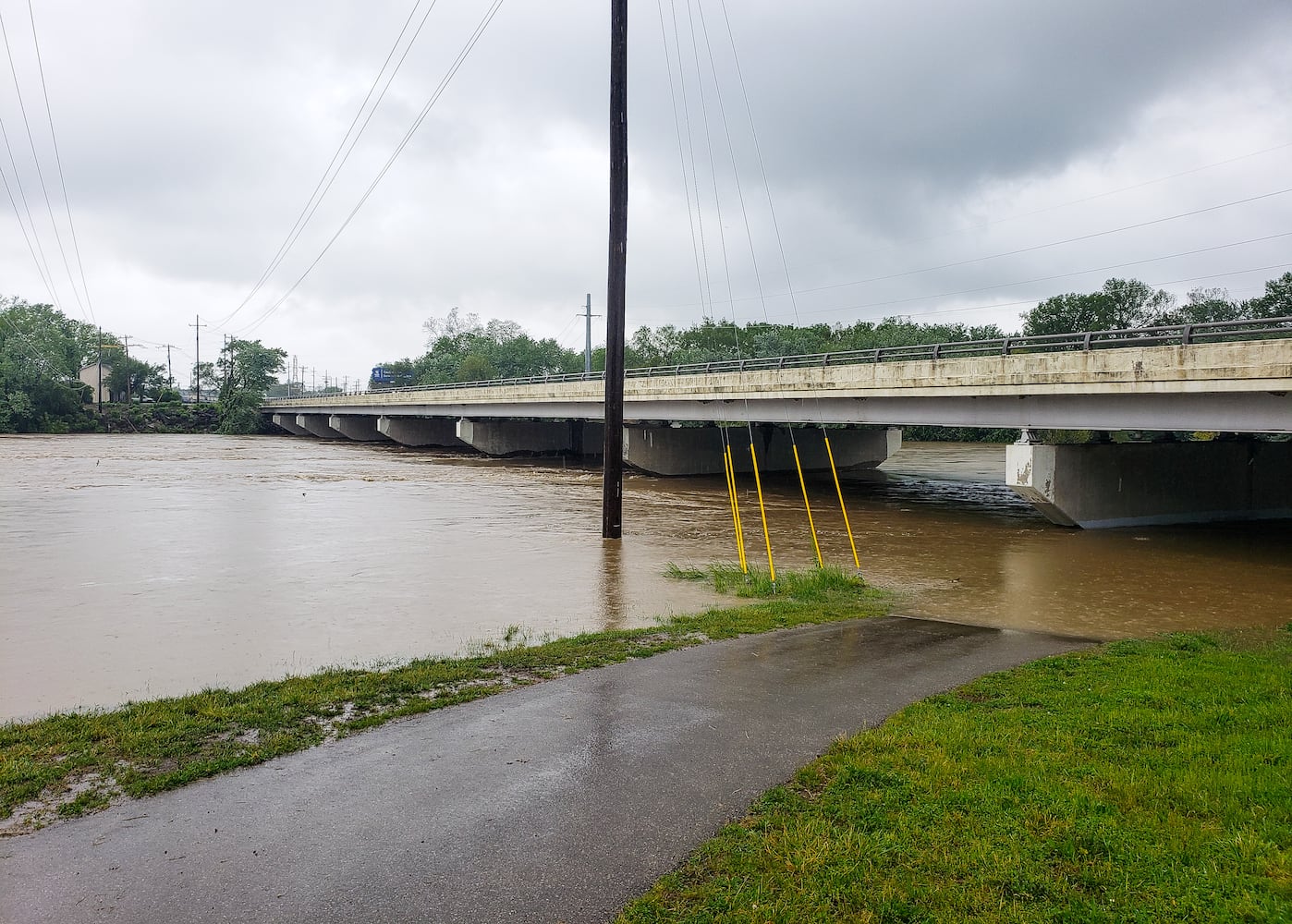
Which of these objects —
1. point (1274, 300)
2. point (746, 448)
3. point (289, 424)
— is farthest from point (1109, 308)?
point (289, 424)

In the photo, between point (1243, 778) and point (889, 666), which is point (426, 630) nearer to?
point (889, 666)

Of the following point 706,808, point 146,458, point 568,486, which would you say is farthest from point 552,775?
point 146,458

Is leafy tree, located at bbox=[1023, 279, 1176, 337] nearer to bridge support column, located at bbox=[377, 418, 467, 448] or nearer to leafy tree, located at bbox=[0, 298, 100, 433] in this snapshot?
bridge support column, located at bbox=[377, 418, 467, 448]

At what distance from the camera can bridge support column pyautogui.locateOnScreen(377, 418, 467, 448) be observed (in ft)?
266

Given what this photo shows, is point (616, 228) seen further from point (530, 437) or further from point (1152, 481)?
point (530, 437)

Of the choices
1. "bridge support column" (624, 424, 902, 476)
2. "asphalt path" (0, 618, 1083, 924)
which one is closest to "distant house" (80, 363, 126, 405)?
"bridge support column" (624, 424, 902, 476)

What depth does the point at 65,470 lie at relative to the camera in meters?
39.8

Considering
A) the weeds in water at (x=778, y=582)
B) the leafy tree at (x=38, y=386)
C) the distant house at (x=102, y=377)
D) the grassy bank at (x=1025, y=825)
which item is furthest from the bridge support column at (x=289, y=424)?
the grassy bank at (x=1025, y=825)

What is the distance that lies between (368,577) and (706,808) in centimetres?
1084

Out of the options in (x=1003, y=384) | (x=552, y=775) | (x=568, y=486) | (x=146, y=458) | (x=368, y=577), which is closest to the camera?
(x=552, y=775)

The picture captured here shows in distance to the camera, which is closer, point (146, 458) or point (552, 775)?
point (552, 775)

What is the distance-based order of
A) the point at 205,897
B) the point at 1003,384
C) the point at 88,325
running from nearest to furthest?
the point at 205,897, the point at 1003,384, the point at 88,325

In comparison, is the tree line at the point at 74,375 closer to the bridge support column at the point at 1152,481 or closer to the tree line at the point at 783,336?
the tree line at the point at 783,336

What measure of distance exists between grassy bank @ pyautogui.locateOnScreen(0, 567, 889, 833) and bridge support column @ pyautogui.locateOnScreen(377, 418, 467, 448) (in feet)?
240
